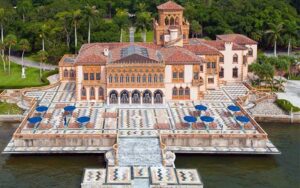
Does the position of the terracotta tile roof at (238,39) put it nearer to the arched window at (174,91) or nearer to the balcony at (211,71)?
the balcony at (211,71)

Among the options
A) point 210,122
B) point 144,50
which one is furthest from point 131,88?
point 210,122

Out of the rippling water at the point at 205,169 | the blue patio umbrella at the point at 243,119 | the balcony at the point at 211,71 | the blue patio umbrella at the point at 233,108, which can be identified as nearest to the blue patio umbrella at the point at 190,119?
the blue patio umbrella at the point at 243,119

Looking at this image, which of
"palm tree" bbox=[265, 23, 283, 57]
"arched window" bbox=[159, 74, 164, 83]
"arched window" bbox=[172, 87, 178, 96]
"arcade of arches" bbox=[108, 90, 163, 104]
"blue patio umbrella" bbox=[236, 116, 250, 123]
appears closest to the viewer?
"blue patio umbrella" bbox=[236, 116, 250, 123]

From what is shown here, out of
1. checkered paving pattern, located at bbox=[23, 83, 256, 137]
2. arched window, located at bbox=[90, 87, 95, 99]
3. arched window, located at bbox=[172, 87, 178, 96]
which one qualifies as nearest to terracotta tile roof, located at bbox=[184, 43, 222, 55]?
checkered paving pattern, located at bbox=[23, 83, 256, 137]

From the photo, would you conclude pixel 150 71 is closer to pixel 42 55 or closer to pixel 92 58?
pixel 92 58

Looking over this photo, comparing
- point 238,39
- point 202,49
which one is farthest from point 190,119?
point 238,39

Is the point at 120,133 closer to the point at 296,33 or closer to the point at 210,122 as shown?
the point at 210,122

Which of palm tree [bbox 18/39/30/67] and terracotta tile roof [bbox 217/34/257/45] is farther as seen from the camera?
palm tree [bbox 18/39/30/67]

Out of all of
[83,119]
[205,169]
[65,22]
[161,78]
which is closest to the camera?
[205,169]

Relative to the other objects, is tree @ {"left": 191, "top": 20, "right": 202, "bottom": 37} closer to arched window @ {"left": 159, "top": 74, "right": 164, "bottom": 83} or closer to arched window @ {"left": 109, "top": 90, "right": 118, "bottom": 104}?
arched window @ {"left": 159, "top": 74, "right": 164, "bottom": 83}
